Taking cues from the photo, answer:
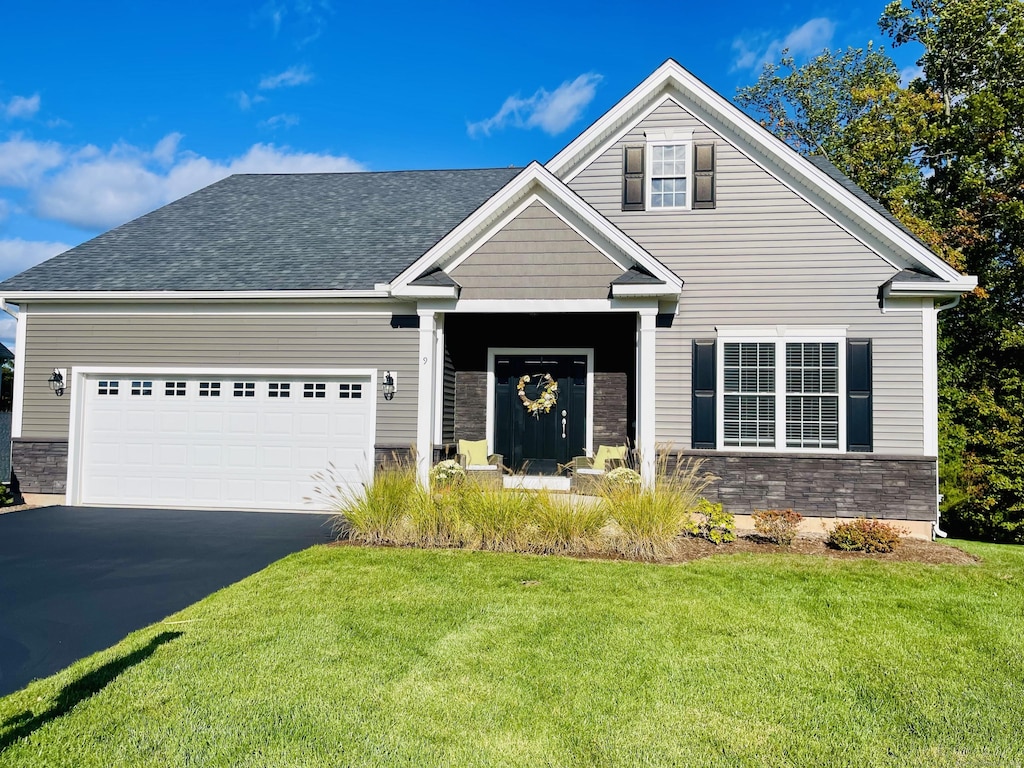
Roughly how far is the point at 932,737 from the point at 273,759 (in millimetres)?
3423

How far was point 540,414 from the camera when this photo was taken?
38.7 ft

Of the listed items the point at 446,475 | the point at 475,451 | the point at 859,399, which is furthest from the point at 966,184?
the point at 446,475

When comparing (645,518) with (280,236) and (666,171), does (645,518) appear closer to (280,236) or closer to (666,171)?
(666,171)

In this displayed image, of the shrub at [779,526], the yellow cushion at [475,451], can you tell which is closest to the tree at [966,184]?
the shrub at [779,526]

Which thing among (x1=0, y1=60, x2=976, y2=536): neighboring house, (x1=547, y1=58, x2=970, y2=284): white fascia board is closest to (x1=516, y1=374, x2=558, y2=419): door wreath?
(x1=0, y1=60, x2=976, y2=536): neighboring house

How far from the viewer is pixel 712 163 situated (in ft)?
33.6

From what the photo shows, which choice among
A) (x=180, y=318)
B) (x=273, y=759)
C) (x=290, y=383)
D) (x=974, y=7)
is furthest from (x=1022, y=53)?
(x=273, y=759)

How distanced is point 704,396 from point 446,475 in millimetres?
4075

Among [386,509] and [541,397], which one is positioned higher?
[541,397]

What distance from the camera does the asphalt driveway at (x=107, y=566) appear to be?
15.9 ft

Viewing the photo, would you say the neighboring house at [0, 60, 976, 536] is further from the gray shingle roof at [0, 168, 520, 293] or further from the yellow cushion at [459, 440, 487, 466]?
the yellow cushion at [459, 440, 487, 466]

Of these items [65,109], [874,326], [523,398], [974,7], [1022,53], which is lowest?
[523,398]

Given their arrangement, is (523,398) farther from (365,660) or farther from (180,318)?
(365,660)

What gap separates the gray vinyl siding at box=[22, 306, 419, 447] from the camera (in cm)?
1066
